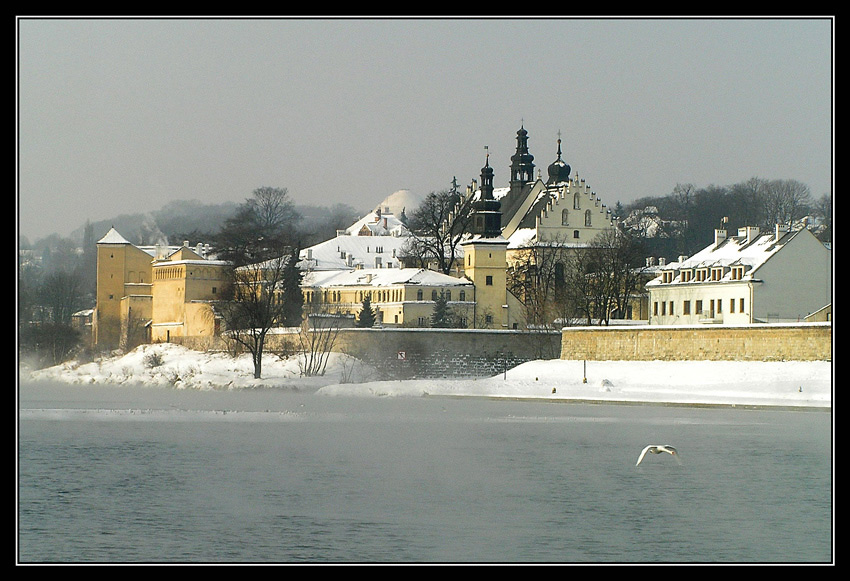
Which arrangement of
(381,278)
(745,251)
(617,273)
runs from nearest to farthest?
(745,251)
(617,273)
(381,278)

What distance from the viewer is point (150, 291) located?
7556cm

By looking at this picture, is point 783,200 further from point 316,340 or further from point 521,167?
point 316,340

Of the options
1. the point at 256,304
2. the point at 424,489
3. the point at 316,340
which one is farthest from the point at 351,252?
the point at 424,489

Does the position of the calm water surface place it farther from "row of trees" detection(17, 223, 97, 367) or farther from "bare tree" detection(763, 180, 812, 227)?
"bare tree" detection(763, 180, 812, 227)

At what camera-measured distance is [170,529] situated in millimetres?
18250

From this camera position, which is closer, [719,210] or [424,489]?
[424,489]

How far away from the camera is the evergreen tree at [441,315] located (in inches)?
2407

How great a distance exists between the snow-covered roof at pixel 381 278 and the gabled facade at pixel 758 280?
1114 cm

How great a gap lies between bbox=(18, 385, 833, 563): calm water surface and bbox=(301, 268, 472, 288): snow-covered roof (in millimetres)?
28591

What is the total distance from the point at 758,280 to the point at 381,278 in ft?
67.0

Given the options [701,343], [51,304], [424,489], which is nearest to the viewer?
[424,489]

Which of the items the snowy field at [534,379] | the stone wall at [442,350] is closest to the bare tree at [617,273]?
the stone wall at [442,350]

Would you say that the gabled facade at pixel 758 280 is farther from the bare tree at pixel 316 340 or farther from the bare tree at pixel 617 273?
the bare tree at pixel 316 340

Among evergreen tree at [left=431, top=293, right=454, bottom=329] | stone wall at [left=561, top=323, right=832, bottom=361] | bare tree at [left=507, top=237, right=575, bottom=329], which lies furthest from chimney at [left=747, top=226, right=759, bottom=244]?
evergreen tree at [left=431, top=293, right=454, bottom=329]
